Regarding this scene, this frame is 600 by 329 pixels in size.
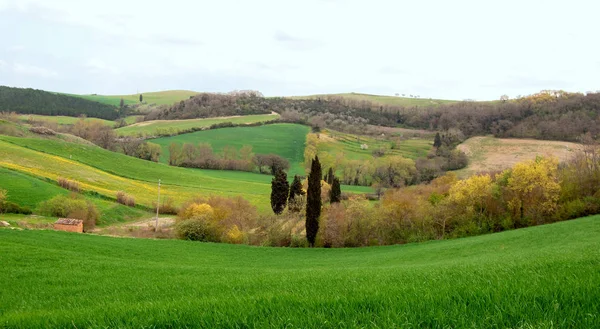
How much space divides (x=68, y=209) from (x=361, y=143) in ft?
356

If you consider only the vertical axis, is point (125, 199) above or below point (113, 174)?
below

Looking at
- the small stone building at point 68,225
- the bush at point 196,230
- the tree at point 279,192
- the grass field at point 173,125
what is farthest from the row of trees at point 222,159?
the small stone building at point 68,225

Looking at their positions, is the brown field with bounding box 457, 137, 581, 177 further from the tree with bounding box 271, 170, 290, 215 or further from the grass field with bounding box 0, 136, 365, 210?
the tree with bounding box 271, 170, 290, 215

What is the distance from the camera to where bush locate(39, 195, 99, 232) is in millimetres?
56553

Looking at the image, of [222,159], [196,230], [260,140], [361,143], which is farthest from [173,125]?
[196,230]

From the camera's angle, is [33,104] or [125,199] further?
[33,104]

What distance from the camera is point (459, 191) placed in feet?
184

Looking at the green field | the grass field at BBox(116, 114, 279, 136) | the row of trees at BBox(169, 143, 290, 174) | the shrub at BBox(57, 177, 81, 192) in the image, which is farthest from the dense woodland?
the shrub at BBox(57, 177, 81, 192)

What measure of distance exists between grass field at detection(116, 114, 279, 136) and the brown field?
85.5 metres

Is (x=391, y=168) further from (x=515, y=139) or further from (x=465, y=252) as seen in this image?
(x=465, y=252)

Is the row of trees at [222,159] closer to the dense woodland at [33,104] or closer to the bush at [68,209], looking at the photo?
the bush at [68,209]

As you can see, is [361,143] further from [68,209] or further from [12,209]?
[12,209]

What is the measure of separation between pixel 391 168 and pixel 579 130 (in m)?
56.4

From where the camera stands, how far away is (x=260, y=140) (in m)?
146
